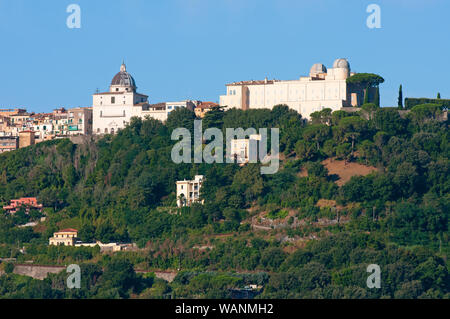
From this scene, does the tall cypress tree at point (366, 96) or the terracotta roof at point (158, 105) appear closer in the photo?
the tall cypress tree at point (366, 96)

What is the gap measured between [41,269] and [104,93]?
2053cm

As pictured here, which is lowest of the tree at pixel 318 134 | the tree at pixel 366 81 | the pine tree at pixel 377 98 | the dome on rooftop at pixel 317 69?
the tree at pixel 318 134

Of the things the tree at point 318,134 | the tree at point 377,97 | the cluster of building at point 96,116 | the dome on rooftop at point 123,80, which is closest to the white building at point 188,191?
the tree at point 318,134

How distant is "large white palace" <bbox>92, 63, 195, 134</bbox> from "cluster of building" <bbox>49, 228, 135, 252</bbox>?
14.1m

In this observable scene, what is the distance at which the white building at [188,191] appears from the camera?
7069 centimetres

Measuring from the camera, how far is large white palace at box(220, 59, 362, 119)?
75.8 meters

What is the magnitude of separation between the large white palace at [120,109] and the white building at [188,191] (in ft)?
34.4

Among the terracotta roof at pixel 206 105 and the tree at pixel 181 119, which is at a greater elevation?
the terracotta roof at pixel 206 105

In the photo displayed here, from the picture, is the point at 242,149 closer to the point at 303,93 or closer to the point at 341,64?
the point at 303,93

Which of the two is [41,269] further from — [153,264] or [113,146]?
[113,146]

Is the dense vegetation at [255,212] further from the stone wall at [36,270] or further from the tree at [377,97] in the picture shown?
the tree at [377,97]

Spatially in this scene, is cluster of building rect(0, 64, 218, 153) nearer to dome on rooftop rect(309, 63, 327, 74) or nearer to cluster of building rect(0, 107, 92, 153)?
cluster of building rect(0, 107, 92, 153)

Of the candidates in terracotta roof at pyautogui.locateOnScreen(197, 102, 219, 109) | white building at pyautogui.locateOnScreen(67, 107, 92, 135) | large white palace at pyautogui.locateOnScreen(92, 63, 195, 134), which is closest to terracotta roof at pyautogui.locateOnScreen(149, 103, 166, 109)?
large white palace at pyautogui.locateOnScreen(92, 63, 195, 134)
